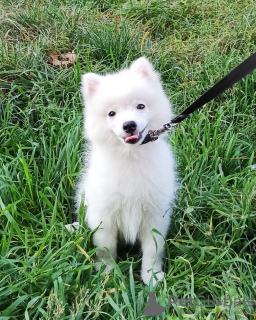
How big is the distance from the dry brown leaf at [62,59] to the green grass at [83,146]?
7cm

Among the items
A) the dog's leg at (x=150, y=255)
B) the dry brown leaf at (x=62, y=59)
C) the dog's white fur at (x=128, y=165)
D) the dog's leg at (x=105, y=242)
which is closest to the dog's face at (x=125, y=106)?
the dog's white fur at (x=128, y=165)

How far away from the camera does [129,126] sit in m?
1.74

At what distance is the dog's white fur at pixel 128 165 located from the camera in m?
1.86

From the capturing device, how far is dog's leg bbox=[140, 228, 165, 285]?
7.41 feet

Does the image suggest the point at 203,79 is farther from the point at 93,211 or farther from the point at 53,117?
the point at 93,211

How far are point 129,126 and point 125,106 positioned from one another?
15 centimetres

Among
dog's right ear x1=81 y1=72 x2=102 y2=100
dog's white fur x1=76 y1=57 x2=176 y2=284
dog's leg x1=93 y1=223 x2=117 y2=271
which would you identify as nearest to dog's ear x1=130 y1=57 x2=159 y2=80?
dog's white fur x1=76 y1=57 x2=176 y2=284

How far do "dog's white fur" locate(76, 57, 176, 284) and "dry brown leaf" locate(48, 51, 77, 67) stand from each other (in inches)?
77.1

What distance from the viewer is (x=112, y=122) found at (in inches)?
72.7

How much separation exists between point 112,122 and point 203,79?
7.20ft


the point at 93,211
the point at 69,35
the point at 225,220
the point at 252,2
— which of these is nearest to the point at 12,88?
the point at 69,35

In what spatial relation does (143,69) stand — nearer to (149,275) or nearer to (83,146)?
(83,146)

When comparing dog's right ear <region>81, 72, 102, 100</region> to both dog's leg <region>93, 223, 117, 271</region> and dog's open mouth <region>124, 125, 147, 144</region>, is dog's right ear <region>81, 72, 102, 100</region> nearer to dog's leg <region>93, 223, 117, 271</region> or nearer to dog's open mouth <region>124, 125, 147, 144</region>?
dog's open mouth <region>124, 125, 147, 144</region>

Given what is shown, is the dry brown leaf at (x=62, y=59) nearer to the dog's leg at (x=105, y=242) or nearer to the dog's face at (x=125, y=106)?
the dog's face at (x=125, y=106)
